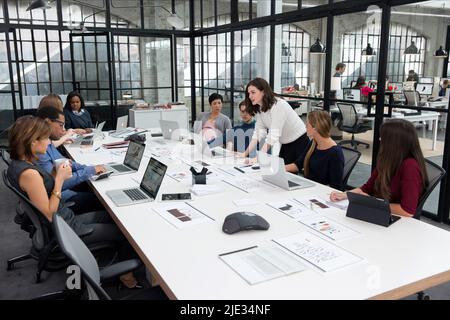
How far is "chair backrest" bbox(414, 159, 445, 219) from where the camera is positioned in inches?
99.3

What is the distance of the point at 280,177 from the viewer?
2.97 metres

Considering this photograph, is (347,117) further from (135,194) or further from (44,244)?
(44,244)

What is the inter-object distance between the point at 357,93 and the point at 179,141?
2560 mm

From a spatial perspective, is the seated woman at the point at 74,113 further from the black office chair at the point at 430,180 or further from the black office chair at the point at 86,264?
the black office chair at the point at 430,180

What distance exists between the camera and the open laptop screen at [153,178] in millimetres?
2863

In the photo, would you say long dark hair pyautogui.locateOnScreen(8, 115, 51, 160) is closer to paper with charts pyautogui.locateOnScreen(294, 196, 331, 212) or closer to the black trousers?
paper with charts pyautogui.locateOnScreen(294, 196, 331, 212)

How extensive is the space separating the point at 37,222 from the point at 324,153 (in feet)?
7.33

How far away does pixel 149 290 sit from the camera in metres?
2.08

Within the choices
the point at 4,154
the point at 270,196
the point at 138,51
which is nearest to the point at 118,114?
the point at 138,51

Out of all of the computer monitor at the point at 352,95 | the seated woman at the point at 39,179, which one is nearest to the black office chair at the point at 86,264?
the seated woman at the point at 39,179

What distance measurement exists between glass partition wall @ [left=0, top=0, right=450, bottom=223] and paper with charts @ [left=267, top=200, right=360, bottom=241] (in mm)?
3261

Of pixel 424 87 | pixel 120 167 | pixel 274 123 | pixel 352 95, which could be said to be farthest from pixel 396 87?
pixel 120 167

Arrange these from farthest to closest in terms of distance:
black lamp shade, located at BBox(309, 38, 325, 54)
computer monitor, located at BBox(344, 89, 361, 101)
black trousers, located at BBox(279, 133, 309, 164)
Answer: black lamp shade, located at BBox(309, 38, 325, 54), computer monitor, located at BBox(344, 89, 361, 101), black trousers, located at BBox(279, 133, 309, 164)

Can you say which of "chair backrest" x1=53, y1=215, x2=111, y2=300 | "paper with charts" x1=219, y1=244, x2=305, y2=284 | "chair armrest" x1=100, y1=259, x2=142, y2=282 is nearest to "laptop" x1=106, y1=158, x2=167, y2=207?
"chair armrest" x1=100, y1=259, x2=142, y2=282
